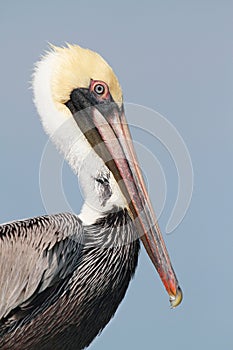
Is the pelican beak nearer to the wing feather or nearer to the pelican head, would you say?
the pelican head

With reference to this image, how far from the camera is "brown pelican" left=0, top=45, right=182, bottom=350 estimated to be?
1234 centimetres

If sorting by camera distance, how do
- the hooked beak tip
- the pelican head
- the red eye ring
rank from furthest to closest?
the red eye ring, the pelican head, the hooked beak tip

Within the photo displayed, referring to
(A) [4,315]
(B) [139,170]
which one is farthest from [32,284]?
(B) [139,170]

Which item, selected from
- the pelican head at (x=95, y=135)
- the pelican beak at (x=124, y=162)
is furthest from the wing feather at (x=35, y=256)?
the pelican beak at (x=124, y=162)

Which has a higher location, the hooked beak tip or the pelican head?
the pelican head

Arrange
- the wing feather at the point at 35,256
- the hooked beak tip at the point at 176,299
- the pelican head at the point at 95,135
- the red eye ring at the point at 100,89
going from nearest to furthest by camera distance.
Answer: the wing feather at the point at 35,256
the hooked beak tip at the point at 176,299
the pelican head at the point at 95,135
the red eye ring at the point at 100,89

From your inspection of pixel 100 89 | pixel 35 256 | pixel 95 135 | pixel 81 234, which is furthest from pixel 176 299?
pixel 100 89

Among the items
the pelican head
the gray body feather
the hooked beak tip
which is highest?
the pelican head

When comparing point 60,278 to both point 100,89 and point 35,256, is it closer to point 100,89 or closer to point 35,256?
point 35,256

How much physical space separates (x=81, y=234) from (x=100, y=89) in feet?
4.49

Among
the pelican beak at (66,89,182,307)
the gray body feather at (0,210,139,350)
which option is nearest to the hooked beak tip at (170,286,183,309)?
the pelican beak at (66,89,182,307)

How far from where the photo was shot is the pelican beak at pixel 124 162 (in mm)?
12648

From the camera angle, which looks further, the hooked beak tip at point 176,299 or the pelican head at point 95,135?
the pelican head at point 95,135

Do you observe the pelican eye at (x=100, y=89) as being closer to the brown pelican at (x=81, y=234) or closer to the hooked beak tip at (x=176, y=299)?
the brown pelican at (x=81, y=234)
